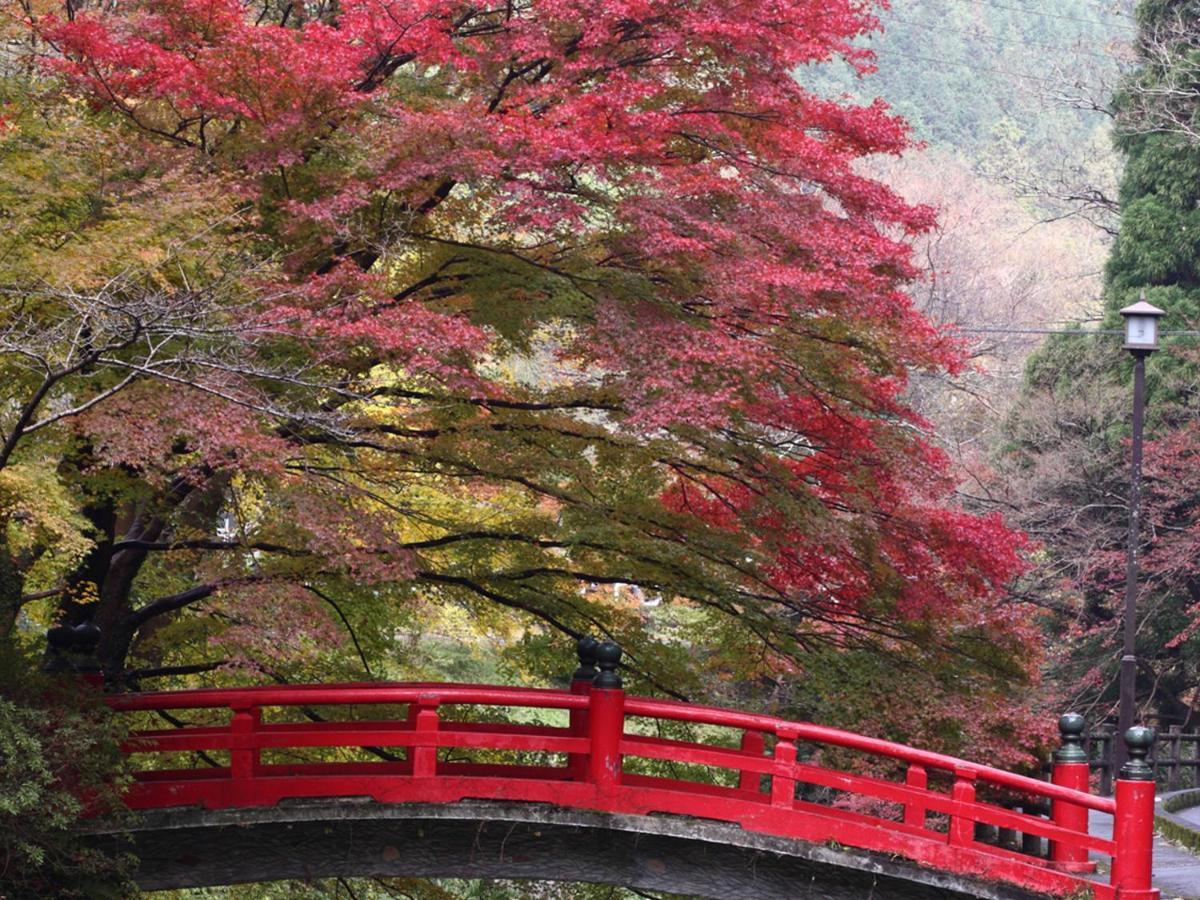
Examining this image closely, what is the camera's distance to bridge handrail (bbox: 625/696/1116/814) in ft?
29.6

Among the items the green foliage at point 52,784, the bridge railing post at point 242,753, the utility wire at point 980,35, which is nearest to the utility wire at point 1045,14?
the utility wire at point 980,35

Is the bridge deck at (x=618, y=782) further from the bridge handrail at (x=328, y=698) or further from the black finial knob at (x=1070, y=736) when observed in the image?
the black finial knob at (x=1070, y=736)

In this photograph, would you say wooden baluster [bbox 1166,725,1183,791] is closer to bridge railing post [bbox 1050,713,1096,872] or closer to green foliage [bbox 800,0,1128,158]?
bridge railing post [bbox 1050,713,1096,872]

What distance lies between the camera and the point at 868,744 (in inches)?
373

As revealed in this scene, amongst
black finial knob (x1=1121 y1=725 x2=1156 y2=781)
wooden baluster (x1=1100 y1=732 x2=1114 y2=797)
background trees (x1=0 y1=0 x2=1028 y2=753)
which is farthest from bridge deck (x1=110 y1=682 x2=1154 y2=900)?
wooden baluster (x1=1100 y1=732 x2=1114 y2=797)

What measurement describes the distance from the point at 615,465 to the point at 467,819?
3126 mm

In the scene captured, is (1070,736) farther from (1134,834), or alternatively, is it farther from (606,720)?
(606,720)

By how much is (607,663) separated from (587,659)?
48 cm

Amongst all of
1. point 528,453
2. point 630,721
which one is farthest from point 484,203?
point 630,721

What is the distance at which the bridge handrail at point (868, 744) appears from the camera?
356 inches

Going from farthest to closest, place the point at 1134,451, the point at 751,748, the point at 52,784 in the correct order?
1. the point at 1134,451
2. the point at 751,748
3. the point at 52,784

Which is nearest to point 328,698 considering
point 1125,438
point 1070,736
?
point 1070,736

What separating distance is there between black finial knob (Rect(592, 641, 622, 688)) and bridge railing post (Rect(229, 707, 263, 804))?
224cm

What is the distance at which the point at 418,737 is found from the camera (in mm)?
9625
